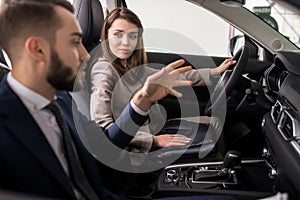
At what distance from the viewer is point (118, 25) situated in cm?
187

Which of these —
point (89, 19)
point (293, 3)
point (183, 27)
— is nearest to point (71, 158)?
point (293, 3)

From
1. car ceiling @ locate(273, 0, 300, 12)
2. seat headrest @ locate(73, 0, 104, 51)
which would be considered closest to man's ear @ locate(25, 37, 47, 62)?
car ceiling @ locate(273, 0, 300, 12)

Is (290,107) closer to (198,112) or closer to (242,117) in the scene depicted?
(242,117)

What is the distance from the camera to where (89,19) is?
2035 millimetres

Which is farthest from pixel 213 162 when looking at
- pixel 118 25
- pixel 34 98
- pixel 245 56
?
pixel 34 98

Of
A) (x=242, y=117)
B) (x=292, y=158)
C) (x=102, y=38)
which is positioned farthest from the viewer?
(x=242, y=117)

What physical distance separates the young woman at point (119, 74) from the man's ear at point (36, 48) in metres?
0.82

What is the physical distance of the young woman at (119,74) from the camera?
175cm

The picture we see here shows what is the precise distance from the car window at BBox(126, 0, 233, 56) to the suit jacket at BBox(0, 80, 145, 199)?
213 cm

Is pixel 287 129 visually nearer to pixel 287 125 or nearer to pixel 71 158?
pixel 287 125

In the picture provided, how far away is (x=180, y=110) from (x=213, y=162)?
619 mm

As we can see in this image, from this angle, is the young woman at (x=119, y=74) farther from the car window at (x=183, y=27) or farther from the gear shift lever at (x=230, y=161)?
the car window at (x=183, y=27)

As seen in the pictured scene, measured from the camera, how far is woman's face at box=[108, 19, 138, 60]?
1.86 meters

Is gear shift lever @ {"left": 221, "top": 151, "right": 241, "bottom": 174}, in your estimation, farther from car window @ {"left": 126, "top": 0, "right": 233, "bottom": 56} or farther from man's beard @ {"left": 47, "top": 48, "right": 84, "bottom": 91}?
car window @ {"left": 126, "top": 0, "right": 233, "bottom": 56}
